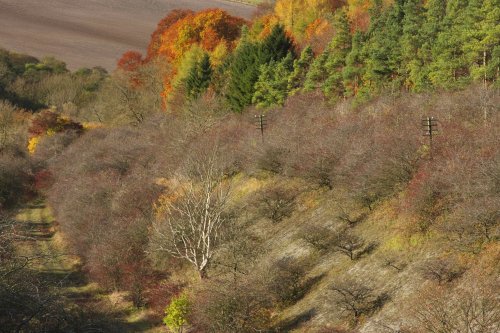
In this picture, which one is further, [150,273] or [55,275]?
[55,275]

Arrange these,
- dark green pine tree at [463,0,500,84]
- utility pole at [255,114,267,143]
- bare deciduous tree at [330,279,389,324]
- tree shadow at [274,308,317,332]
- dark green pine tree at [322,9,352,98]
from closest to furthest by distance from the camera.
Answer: bare deciduous tree at [330,279,389,324], tree shadow at [274,308,317,332], dark green pine tree at [463,0,500,84], utility pole at [255,114,267,143], dark green pine tree at [322,9,352,98]

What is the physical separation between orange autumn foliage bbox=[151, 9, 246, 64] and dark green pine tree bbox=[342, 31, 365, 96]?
1187 inches

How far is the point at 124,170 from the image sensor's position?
158 ft

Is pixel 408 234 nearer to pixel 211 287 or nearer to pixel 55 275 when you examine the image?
pixel 211 287

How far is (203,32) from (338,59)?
106ft

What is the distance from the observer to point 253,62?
5172 centimetres

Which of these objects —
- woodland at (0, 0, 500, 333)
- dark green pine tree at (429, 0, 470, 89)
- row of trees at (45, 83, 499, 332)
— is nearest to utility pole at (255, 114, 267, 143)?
woodland at (0, 0, 500, 333)

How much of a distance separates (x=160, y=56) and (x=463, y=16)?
48468mm

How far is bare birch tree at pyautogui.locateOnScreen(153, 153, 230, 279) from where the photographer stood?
1061 inches

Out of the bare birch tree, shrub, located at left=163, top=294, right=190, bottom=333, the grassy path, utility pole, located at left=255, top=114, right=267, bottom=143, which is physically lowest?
the grassy path

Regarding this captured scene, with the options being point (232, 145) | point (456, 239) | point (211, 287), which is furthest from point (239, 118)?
point (456, 239)

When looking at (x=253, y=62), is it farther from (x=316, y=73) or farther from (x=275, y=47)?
(x=316, y=73)

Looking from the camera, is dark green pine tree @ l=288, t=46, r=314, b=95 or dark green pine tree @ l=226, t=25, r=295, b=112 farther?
dark green pine tree @ l=226, t=25, r=295, b=112

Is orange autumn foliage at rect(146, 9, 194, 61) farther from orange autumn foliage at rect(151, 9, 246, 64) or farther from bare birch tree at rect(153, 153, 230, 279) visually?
bare birch tree at rect(153, 153, 230, 279)
